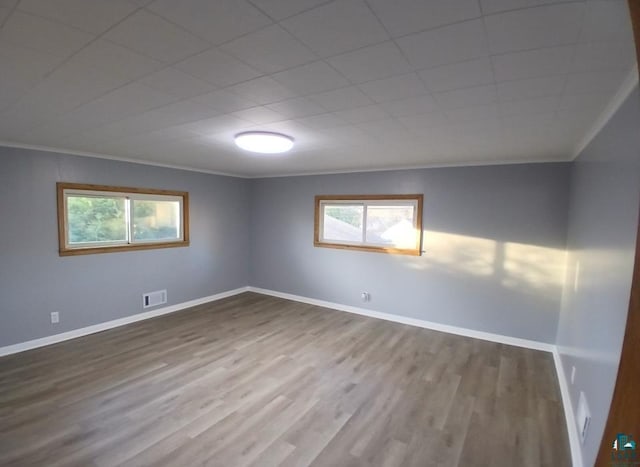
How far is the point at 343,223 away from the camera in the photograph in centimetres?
516

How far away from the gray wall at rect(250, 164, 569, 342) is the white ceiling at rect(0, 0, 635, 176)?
1.08 meters

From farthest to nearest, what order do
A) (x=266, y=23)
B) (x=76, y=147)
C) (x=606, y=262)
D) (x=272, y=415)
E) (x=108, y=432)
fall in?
(x=76, y=147)
(x=272, y=415)
(x=108, y=432)
(x=606, y=262)
(x=266, y=23)

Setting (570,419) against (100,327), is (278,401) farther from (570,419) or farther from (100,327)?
(100,327)

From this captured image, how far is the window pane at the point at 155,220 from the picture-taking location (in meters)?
4.45

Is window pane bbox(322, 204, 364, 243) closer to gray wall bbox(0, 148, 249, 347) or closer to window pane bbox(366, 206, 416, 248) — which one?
window pane bbox(366, 206, 416, 248)

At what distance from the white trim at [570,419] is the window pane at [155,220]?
515cm

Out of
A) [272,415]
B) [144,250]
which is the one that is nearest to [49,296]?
[144,250]

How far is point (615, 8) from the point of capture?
1015mm

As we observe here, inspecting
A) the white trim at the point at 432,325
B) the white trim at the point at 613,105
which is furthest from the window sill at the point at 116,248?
the white trim at the point at 613,105

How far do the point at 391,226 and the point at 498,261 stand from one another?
4.94 feet

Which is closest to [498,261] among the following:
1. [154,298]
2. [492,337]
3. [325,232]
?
[492,337]

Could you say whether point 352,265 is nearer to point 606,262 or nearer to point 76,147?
point 606,262

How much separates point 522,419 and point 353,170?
3666mm

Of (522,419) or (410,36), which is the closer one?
(410,36)
